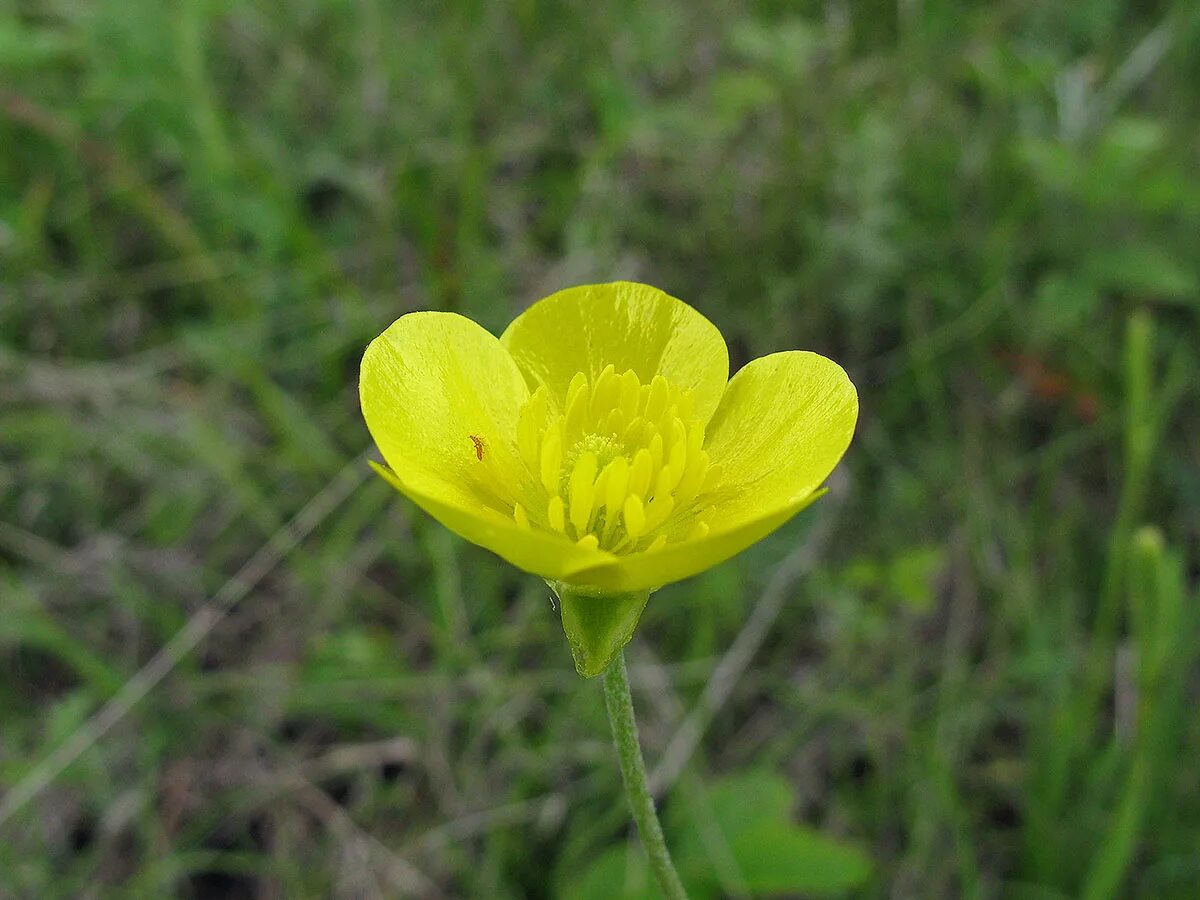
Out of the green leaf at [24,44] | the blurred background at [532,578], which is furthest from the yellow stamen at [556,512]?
the green leaf at [24,44]

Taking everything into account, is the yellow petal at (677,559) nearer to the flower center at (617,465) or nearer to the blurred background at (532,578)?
the flower center at (617,465)

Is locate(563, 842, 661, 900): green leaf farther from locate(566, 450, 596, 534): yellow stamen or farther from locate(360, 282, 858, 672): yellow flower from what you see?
locate(566, 450, 596, 534): yellow stamen

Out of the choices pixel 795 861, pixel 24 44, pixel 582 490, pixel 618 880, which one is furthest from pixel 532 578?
pixel 24 44

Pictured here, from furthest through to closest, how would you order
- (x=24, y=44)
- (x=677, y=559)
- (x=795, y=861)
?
(x=24, y=44) → (x=795, y=861) → (x=677, y=559)

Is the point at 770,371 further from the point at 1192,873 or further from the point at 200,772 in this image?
the point at 200,772

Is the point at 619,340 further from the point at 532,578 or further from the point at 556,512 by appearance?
the point at 532,578

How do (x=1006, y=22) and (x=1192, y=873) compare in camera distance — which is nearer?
(x=1192, y=873)

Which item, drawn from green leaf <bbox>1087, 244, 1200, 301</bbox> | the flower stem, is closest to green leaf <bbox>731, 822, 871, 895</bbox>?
the flower stem

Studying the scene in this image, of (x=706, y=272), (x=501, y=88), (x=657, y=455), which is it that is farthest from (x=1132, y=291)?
(x=657, y=455)
